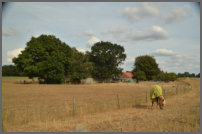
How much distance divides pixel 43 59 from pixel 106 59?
28.1 meters

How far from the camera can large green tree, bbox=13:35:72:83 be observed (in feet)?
146

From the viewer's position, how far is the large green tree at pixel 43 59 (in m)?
44.6

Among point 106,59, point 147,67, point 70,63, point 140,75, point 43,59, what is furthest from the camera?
point 147,67

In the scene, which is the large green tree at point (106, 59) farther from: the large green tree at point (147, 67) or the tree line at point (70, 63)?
the large green tree at point (147, 67)

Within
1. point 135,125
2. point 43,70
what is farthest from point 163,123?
point 43,70

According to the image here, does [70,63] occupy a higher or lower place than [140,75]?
higher

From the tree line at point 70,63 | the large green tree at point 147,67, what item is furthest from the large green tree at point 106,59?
the large green tree at point 147,67

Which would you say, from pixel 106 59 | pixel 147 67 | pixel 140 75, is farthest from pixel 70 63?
pixel 147 67

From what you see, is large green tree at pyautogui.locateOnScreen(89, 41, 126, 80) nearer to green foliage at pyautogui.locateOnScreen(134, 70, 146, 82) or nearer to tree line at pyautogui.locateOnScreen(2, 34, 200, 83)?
tree line at pyautogui.locateOnScreen(2, 34, 200, 83)

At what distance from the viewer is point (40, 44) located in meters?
46.2

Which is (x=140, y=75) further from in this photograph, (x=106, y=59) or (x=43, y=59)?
(x=43, y=59)

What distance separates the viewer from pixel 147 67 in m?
82.5

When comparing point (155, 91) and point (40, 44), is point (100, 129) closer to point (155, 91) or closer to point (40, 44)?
point (155, 91)

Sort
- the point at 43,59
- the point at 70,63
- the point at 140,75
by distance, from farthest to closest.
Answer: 1. the point at 140,75
2. the point at 70,63
3. the point at 43,59
